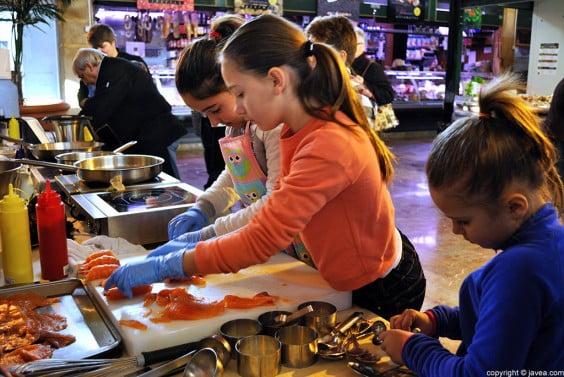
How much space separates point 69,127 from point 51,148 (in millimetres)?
591

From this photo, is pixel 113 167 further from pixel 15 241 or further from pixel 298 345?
pixel 298 345

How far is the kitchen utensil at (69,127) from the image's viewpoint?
3779 mm

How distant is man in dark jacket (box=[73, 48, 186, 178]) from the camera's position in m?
4.16

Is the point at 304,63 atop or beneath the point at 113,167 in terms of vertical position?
atop

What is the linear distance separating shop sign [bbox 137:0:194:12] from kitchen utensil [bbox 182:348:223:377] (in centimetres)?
Result: 863

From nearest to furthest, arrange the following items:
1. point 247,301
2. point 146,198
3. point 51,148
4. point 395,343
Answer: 1. point 395,343
2. point 247,301
3. point 146,198
4. point 51,148

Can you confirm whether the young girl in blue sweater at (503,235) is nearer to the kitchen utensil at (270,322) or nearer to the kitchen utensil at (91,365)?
the kitchen utensil at (270,322)

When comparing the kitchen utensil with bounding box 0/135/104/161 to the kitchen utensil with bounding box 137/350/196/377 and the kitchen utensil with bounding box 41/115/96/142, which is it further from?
the kitchen utensil with bounding box 137/350/196/377

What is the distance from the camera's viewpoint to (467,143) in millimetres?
1070

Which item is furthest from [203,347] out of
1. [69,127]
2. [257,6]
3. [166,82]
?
[257,6]

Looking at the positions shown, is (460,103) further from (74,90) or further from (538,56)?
(74,90)

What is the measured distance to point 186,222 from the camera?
2.02 meters

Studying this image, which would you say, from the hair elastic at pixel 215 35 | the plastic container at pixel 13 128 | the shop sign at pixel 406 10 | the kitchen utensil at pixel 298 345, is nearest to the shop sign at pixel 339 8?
the shop sign at pixel 406 10

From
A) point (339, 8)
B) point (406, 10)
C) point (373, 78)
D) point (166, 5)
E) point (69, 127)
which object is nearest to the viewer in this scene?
point (69, 127)
